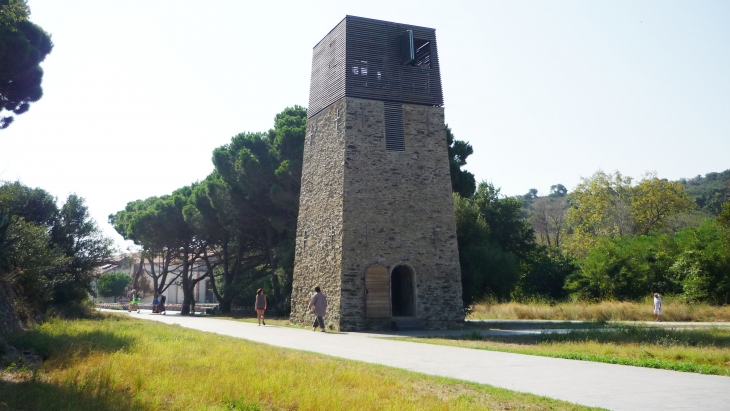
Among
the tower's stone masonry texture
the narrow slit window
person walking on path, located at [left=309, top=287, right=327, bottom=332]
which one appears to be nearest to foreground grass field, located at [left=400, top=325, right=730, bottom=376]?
the tower's stone masonry texture

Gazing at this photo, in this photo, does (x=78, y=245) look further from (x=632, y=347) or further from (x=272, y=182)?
(x=632, y=347)

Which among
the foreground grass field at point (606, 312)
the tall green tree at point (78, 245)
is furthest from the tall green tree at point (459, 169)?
the tall green tree at point (78, 245)

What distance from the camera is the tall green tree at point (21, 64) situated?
1364cm

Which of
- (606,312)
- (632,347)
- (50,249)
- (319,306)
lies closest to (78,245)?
(50,249)

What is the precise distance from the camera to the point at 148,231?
3494cm

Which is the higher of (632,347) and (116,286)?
(116,286)

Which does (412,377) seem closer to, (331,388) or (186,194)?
(331,388)

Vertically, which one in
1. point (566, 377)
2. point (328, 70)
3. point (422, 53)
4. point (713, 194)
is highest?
point (713, 194)

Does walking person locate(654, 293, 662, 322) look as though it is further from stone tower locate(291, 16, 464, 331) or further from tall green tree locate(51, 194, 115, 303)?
tall green tree locate(51, 194, 115, 303)

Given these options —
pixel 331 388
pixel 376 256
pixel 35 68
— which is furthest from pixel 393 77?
pixel 331 388

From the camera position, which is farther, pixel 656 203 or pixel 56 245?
pixel 656 203

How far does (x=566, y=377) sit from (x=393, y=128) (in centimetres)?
1344

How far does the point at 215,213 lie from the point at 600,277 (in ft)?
69.1

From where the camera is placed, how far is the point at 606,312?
24.7 metres
